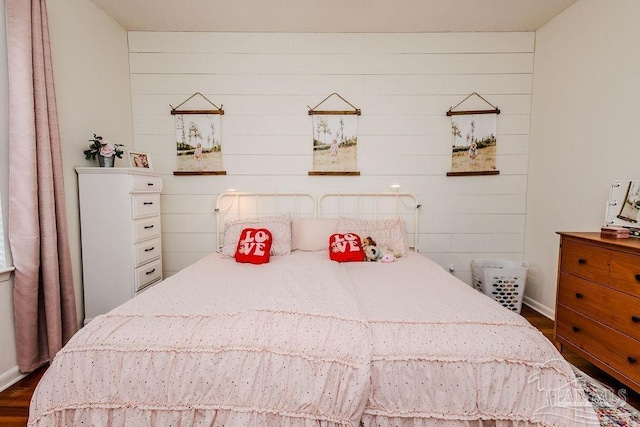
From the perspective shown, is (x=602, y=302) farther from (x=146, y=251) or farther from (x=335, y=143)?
(x=146, y=251)

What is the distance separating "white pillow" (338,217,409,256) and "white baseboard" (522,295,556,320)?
1337mm

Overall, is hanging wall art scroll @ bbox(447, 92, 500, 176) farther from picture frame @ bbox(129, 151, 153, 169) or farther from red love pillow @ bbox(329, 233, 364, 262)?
picture frame @ bbox(129, 151, 153, 169)

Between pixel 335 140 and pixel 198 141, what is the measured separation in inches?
51.2

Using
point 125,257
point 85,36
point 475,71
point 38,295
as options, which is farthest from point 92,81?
point 475,71

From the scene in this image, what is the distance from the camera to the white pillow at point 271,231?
2666 millimetres

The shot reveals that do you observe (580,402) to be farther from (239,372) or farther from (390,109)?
(390,109)

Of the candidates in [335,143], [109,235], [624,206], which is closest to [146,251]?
[109,235]

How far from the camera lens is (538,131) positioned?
2959mm

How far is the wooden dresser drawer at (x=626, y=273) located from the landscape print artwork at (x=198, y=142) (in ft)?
9.76

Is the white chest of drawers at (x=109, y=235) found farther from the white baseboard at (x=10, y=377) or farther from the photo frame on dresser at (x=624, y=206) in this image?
the photo frame on dresser at (x=624, y=206)

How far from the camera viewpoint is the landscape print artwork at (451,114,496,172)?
120 inches

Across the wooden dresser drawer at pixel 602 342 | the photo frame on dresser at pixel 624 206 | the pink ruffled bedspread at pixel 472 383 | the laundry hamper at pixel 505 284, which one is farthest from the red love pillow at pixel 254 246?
the photo frame on dresser at pixel 624 206

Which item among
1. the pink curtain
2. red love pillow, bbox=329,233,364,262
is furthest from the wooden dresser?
the pink curtain

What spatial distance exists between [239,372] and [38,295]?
1.62 metres
